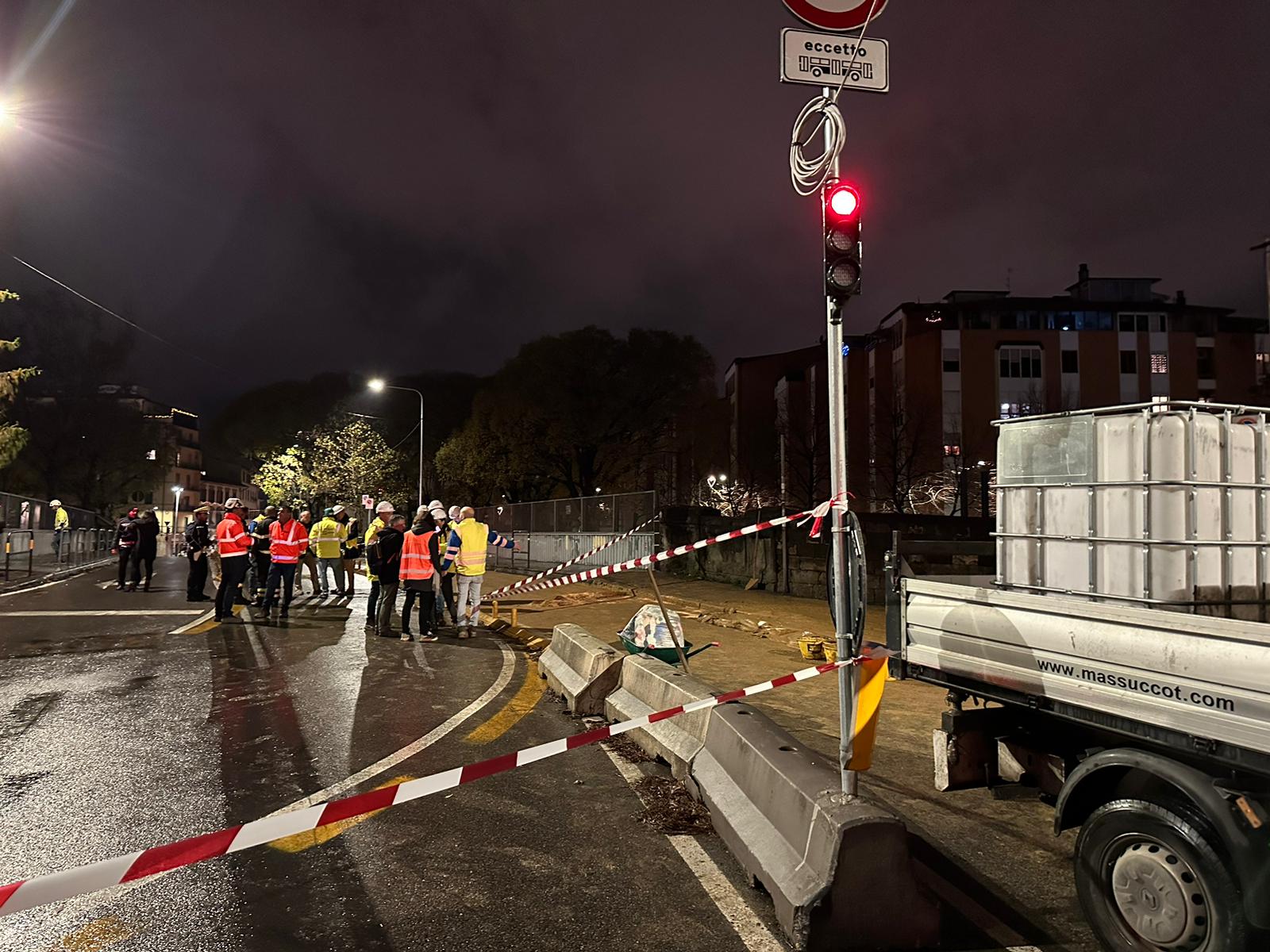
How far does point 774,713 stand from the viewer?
7.14m

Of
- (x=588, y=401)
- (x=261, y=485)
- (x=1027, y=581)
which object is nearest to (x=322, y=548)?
(x=1027, y=581)

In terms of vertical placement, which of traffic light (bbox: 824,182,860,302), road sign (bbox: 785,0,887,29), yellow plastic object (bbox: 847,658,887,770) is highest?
road sign (bbox: 785,0,887,29)

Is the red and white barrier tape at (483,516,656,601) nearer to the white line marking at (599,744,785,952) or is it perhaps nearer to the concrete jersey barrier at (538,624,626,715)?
the concrete jersey barrier at (538,624,626,715)

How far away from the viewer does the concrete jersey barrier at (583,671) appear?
22.7ft

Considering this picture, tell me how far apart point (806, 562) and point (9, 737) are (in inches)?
575

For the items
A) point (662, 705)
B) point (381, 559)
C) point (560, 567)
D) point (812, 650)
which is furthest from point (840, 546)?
point (560, 567)

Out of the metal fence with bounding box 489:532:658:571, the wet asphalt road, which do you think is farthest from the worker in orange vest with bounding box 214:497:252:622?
the metal fence with bounding box 489:532:658:571

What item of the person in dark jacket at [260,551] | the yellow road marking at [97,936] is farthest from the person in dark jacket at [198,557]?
the yellow road marking at [97,936]

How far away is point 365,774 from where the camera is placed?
5.34m

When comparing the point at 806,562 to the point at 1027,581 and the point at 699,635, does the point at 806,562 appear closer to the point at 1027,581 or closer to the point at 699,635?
the point at 699,635

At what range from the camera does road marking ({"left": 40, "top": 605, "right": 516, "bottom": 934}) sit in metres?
3.59

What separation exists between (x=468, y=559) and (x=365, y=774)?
6.38 m

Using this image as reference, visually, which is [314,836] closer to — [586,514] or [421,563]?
[421,563]

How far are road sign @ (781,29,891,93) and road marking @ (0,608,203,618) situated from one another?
13090 mm
